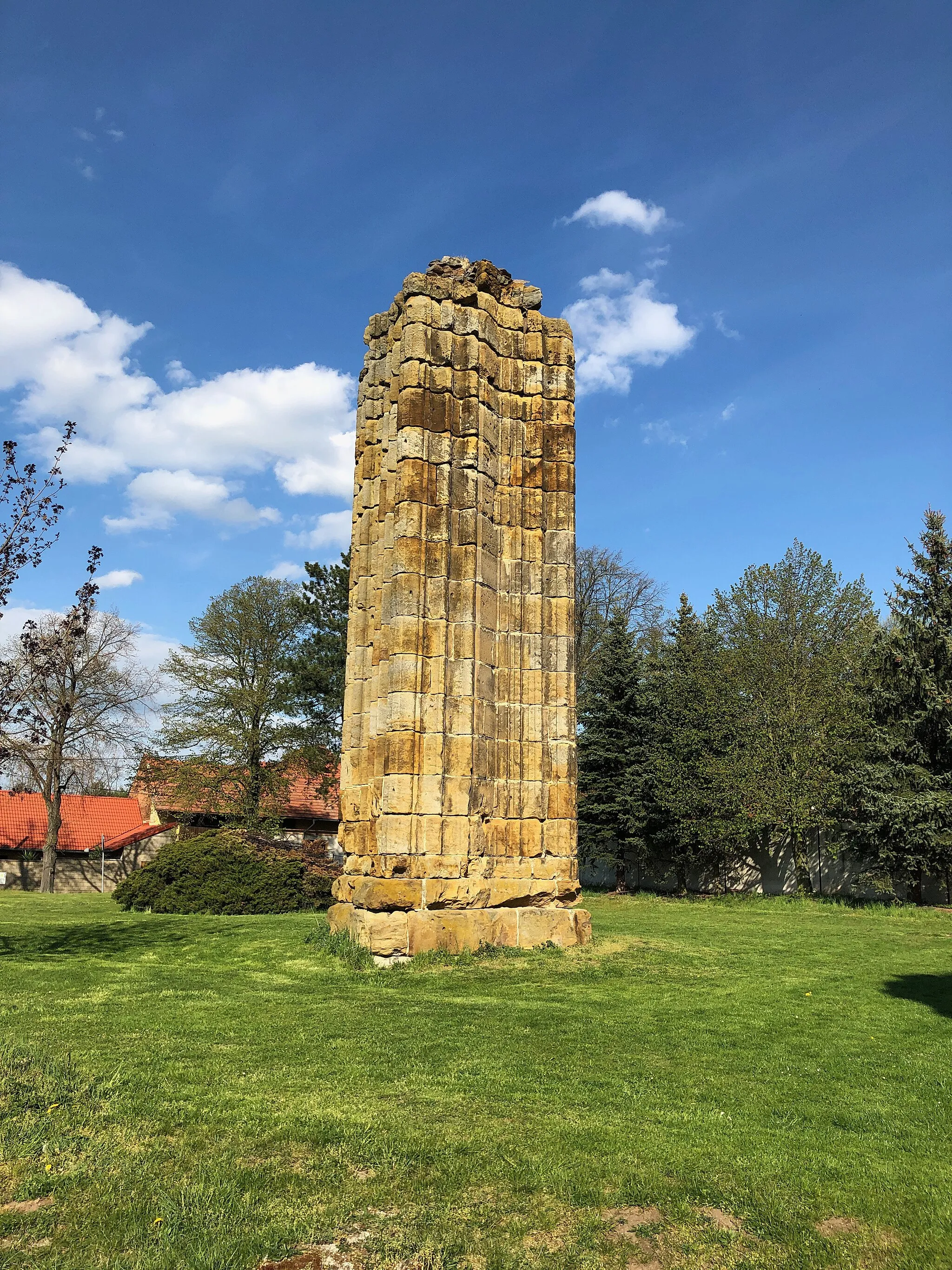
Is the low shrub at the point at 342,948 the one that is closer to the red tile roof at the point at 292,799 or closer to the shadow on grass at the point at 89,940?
the shadow on grass at the point at 89,940

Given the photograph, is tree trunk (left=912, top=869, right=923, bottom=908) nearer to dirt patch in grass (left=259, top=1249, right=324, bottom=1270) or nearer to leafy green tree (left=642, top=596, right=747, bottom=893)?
leafy green tree (left=642, top=596, right=747, bottom=893)

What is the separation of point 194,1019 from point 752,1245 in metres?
5.03

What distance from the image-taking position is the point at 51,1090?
16.3ft

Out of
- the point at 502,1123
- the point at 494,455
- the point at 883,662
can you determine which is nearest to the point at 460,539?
the point at 494,455

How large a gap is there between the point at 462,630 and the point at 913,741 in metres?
17.1

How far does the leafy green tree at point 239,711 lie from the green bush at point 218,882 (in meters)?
11.2

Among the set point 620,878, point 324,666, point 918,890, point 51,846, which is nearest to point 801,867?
point 918,890

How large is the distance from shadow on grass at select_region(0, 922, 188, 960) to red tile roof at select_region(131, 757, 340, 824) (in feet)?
53.1

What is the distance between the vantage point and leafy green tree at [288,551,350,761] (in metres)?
30.7

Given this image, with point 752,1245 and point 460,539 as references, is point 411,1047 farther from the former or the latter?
point 460,539

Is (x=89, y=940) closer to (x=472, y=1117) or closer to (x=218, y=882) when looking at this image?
(x=218, y=882)

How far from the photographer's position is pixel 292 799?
115 feet

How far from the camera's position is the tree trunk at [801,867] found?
2514 centimetres

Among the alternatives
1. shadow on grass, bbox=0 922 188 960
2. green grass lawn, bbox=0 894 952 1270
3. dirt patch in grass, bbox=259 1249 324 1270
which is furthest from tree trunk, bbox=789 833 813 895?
dirt patch in grass, bbox=259 1249 324 1270
